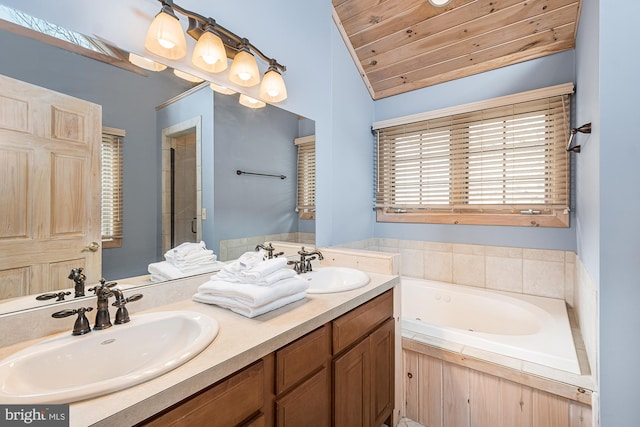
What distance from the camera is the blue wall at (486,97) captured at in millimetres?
2100

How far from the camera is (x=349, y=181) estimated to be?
255 centimetres

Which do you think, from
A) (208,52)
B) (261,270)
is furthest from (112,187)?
(208,52)

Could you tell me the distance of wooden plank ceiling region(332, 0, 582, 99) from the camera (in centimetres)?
198

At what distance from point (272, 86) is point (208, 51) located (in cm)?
42

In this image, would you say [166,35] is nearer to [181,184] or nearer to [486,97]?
[181,184]

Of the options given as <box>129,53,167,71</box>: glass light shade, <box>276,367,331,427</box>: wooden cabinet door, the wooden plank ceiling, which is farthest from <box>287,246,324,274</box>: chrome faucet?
the wooden plank ceiling

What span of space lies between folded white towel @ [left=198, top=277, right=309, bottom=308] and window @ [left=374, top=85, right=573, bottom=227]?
181 centimetres

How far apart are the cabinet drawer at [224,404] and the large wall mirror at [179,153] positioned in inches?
25.3

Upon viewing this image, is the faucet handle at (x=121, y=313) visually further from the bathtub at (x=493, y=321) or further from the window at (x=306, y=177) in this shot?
the bathtub at (x=493, y=321)

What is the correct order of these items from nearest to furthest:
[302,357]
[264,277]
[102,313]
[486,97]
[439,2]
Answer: [102,313] → [302,357] → [264,277] → [439,2] → [486,97]

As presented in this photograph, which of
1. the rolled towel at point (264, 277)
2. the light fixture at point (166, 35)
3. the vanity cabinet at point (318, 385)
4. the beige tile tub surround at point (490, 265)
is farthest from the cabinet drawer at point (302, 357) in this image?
the beige tile tub surround at point (490, 265)

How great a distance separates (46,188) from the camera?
3.11 feet

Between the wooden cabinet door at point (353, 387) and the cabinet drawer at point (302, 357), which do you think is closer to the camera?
the cabinet drawer at point (302, 357)

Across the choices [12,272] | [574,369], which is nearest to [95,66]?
[12,272]
